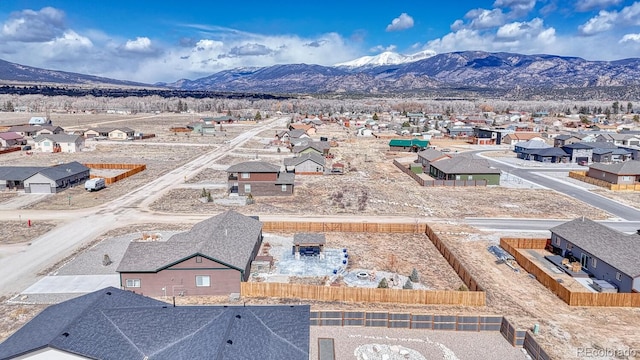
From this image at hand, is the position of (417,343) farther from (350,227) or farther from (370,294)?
(350,227)

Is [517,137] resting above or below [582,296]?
above

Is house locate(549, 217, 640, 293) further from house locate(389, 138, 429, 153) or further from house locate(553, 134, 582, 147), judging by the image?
house locate(553, 134, 582, 147)

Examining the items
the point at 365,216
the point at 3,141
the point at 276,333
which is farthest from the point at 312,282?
the point at 3,141

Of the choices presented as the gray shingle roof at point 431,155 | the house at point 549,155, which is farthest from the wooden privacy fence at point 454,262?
the house at point 549,155

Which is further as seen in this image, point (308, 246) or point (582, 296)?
point (308, 246)

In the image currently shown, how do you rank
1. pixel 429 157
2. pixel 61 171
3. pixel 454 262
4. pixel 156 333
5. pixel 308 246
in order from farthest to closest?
1. pixel 429 157
2. pixel 61 171
3. pixel 308 246
4. pixel 454 262
5. pixel 156 333

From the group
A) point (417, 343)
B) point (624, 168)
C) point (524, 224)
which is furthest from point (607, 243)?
point (624, 168)

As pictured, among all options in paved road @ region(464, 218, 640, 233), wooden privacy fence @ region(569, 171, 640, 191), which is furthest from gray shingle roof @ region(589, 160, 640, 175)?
paved road @ region(464, 218, 640, 233)

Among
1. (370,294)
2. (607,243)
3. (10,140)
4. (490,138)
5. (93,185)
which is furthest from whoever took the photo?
(490,138)

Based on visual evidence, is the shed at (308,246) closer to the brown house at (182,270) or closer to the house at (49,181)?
the brown house at (182,270)
